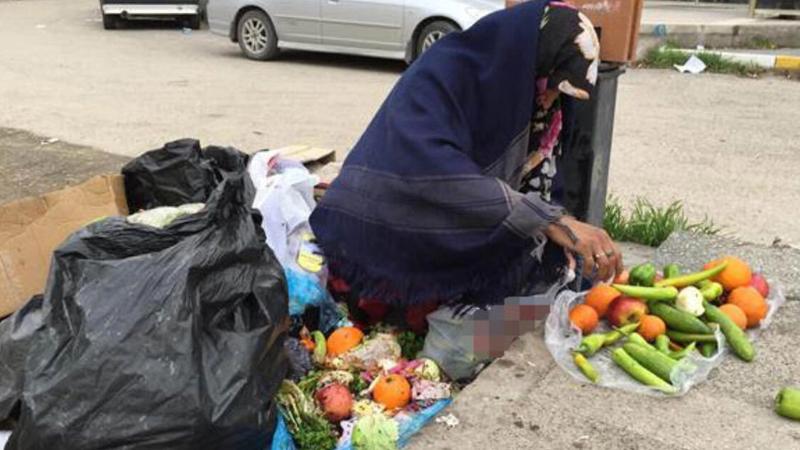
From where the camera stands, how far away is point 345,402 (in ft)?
8.01

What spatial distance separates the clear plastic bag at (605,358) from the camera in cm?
242

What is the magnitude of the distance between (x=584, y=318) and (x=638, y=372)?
0.27 metres

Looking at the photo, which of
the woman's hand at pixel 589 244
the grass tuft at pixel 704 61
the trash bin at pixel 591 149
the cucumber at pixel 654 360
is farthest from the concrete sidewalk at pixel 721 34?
the woman's hand at pixel 589 244

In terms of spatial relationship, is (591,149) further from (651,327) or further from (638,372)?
(638,372)

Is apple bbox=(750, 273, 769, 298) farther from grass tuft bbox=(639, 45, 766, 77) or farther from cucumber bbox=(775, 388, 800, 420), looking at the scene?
grass tuft bbox=(639, 45, 766, 77)

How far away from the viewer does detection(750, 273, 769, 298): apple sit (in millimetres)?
2916

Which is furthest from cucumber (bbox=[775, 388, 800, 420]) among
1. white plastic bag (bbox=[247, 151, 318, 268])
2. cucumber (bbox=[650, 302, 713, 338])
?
white plastic bag (bbox=[247, 151, 318, 268])

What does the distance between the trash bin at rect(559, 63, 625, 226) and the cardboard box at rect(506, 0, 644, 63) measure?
47mm

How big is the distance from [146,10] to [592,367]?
13.1 meters

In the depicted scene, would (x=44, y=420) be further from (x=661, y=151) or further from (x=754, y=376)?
(x=661, y=151)

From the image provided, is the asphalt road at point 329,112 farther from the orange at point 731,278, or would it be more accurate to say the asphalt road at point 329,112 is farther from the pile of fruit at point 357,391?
the pile of fruit at point 357,391

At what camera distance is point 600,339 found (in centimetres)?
254

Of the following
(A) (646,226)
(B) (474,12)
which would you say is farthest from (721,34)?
(A) (646,226)

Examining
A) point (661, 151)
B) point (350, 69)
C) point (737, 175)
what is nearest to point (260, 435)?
point (737, 175)
